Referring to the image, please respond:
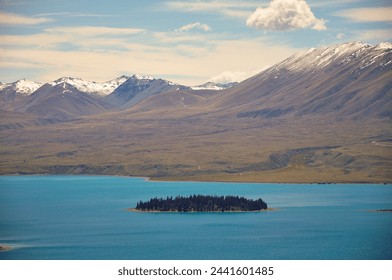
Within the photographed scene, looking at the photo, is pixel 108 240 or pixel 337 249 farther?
pixel 108 240

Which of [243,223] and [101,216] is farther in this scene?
[101,216]

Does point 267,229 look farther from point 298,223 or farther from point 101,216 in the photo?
point 101,216

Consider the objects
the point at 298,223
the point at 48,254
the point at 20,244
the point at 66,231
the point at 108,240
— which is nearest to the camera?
the point at 48,254

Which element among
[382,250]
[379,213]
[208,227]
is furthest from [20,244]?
[379,213]

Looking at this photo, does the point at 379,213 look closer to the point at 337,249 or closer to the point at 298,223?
the point at 298,223
